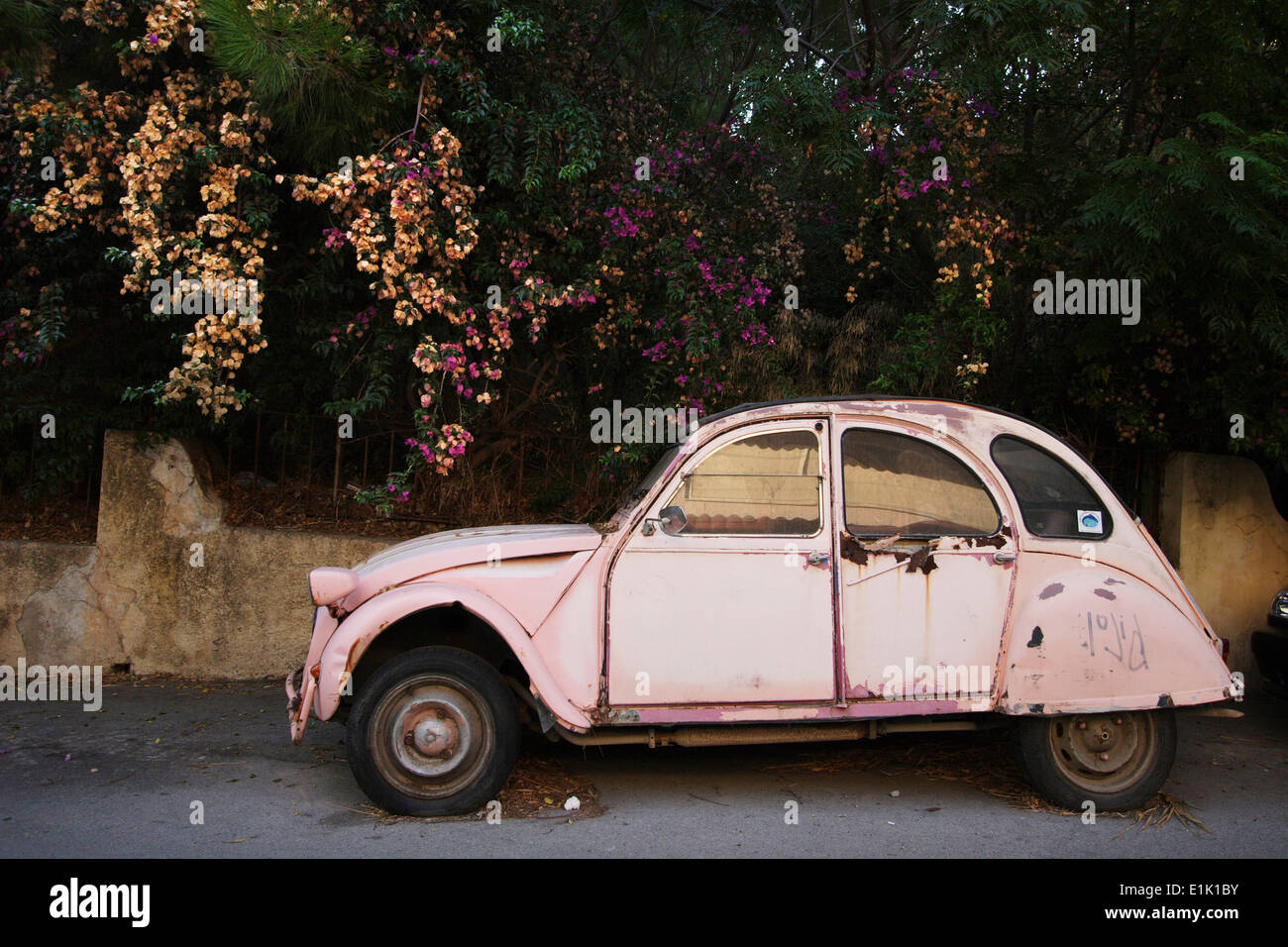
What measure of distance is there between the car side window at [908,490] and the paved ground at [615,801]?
1.37 meters

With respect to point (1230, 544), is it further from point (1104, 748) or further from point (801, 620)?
point (801, 620)

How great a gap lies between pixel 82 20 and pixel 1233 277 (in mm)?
7879

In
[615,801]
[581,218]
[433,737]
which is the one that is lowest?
[615,801]

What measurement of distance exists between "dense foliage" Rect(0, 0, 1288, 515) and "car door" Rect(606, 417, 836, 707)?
2165 mm

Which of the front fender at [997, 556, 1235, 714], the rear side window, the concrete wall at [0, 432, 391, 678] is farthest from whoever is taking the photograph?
the concrete wall at [0, 432, 391, 678]

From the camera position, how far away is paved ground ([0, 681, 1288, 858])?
14.1 ft

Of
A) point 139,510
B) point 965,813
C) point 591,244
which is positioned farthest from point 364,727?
point 591,244

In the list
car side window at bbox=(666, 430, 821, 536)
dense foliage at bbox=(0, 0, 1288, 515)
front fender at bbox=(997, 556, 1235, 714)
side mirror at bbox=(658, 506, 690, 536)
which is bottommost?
front fender at bbox=(997, 556, 1235, 714)

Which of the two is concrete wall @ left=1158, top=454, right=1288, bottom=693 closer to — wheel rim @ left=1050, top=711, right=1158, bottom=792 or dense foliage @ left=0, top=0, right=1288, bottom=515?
dense foliage @ left=0, top=0, right=1288, bottom=515

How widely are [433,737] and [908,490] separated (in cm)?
251

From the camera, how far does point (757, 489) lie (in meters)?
4.76

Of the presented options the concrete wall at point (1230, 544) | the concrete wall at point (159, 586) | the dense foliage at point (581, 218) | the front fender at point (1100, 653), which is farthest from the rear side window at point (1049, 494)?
the concrete wall at point (159, 586)

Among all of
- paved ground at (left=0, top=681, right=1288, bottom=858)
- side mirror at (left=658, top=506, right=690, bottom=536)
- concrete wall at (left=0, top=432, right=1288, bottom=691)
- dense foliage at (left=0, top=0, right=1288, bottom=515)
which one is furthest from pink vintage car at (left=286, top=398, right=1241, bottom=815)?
concrete wall at (left=0, top=432, right=1288, bottom=691)

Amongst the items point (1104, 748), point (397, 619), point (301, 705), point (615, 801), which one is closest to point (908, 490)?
point (1104, 748)
